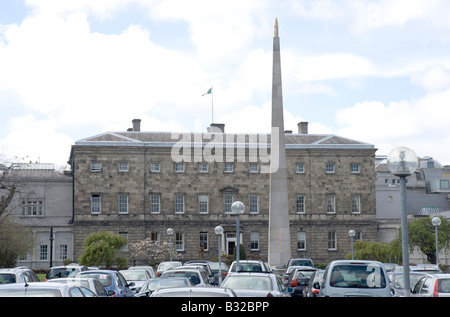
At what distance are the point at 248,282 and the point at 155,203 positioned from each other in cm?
6008

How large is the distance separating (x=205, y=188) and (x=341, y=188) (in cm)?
1466

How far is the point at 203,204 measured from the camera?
264ft

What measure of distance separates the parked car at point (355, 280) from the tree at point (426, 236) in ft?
158

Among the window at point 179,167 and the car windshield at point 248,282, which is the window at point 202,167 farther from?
the car windshield at point 248,282

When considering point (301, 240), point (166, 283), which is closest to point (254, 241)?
point (301, 240)

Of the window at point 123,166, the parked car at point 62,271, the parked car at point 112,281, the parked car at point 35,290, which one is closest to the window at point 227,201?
the window at point 123,166

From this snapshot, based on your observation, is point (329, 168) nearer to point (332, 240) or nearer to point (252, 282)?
point (332, 240)

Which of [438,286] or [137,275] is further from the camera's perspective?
[137,275]

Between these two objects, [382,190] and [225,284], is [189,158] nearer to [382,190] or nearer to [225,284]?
[382,190]

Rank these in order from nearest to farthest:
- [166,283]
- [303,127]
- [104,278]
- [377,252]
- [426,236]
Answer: [166,283] → [104,278] → [377,252] → [426,236] → [303,127]

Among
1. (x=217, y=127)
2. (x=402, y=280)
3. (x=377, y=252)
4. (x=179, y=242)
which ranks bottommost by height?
(x=402, y=280)
